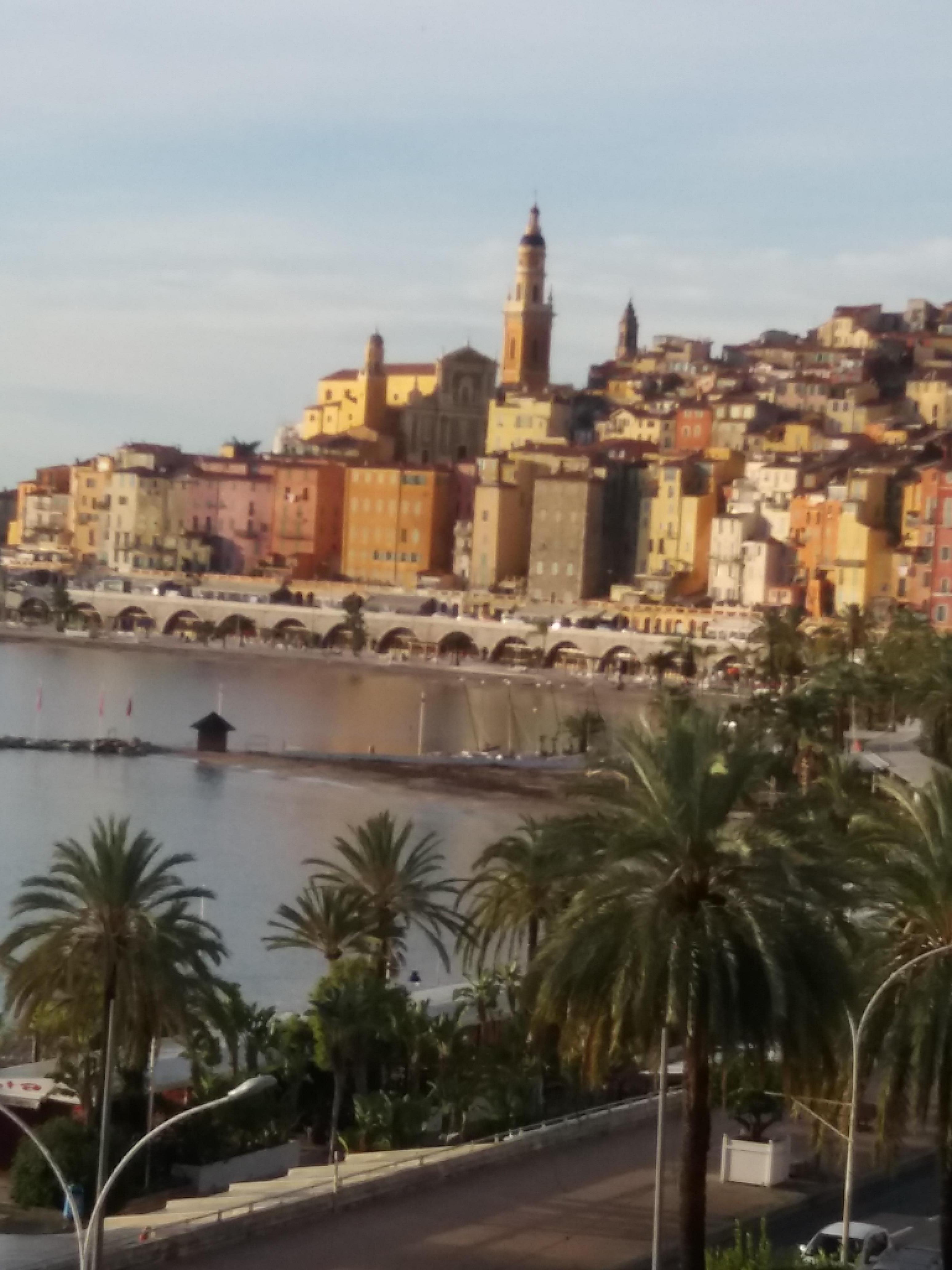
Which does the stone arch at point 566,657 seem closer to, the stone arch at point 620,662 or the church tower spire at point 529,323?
the stone arch at point 620,662

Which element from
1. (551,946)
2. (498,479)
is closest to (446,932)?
(551,946)

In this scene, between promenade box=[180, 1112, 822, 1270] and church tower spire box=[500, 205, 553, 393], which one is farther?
church tower spire box=[500, 205, 553, 393]

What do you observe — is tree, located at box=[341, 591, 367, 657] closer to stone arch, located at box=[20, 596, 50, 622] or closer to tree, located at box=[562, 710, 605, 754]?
stone arch, located at box=[20, 596, 50, 622]

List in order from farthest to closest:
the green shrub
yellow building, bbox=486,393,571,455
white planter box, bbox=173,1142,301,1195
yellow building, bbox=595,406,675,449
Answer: yellow building, bbox=486,393,571,455 < yellow building, bbox=595,406,675,449 < white planter box, bbox=173,1142,301,1195 < the green shrub

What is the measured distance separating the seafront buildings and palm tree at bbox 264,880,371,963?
44.7 m

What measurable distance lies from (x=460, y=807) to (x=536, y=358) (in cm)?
5925

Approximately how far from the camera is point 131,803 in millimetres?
44062

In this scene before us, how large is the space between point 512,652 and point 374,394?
25.1 m

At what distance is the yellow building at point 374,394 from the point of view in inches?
4085

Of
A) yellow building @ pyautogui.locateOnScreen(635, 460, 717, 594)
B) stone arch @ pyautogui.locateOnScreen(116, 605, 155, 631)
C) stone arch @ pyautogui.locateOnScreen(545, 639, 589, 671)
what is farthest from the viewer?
stone arch @ pyautogui.locateOnScreen(116, 605, 155, 631)

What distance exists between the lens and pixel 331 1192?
1368 centimetres

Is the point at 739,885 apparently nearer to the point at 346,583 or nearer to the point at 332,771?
the point at 332,771

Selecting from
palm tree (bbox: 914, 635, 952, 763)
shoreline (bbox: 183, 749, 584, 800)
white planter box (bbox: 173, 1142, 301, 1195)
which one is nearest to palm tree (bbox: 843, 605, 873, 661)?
shoreline (bbox: 183, 749, 584, 800)

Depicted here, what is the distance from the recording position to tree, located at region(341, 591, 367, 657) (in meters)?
83.7
